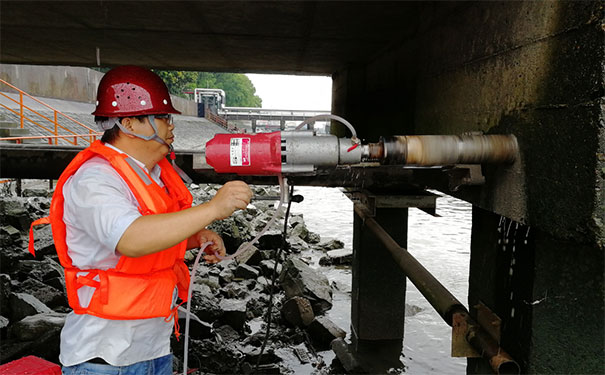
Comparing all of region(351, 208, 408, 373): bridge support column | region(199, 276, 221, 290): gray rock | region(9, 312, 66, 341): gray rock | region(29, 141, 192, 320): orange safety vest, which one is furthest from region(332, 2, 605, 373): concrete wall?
region(199, 276, 221, 290): gray rock

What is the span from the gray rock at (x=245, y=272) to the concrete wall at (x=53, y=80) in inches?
642

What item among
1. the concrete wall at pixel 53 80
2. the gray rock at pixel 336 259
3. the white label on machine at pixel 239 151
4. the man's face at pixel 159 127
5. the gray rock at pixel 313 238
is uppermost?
the concrete wall at pixel 53 80

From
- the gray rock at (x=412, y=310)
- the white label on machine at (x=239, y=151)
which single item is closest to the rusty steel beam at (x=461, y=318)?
the white label on machine at (x=239, y=151)

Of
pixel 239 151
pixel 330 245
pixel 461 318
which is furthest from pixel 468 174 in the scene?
pixel 330 245

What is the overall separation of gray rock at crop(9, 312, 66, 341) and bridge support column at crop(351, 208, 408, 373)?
4.17 m

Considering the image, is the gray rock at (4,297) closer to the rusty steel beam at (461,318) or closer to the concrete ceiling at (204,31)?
the concrete ceiling at (204,31)

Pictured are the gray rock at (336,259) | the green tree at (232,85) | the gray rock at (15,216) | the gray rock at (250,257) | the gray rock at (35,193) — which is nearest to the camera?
the gray rock at (250,257)

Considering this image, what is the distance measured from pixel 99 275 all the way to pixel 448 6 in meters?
2.88

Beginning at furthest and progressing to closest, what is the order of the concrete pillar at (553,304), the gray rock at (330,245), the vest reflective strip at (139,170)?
the gray rock at (330,245), the vest reflective strip at (139,170), the concrete pillar at (553,304)

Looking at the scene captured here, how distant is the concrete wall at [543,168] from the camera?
179cm

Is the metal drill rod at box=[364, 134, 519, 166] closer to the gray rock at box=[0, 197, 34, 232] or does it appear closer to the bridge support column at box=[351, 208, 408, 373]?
the bridge support column at box=[351, 208, 408, 373]

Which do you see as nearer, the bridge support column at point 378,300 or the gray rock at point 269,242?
the bridge support column at point 378,300

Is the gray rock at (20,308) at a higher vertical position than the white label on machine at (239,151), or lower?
lower

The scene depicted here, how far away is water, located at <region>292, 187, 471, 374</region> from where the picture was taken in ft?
23.6
